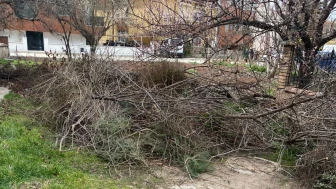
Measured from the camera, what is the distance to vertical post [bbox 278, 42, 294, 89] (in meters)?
8.51

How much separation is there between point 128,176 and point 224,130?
2.27 m

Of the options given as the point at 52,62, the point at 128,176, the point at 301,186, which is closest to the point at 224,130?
the point at 301,186

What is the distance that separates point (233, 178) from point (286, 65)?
5.22 metres

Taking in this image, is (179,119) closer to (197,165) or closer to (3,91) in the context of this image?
(197,165)

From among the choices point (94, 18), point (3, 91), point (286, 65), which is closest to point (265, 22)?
point (286, 65)

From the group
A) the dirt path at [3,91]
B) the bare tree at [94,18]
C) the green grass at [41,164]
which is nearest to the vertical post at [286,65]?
the green grass at [41,164]

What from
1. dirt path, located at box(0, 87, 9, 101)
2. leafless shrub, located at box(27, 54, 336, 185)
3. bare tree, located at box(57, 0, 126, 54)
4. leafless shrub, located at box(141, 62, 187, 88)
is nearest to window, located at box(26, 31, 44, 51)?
bare tree, located at box(57, 0, 126, 54)

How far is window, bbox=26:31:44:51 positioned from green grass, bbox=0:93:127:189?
121ft

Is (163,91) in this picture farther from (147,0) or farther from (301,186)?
(147,0)

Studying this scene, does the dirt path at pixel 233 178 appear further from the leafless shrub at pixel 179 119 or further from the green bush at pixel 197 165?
the leafless shrub at pixel 179 119

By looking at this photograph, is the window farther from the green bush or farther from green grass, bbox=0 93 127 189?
the green bush

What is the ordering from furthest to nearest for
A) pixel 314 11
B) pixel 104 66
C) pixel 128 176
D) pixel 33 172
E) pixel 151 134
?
pixel 314 11, pixel 104 66, pixel 151 134, pixel 128 176, pixel 33 172

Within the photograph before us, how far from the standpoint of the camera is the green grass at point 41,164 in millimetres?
3668

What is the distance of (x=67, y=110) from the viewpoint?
19.4 ft
